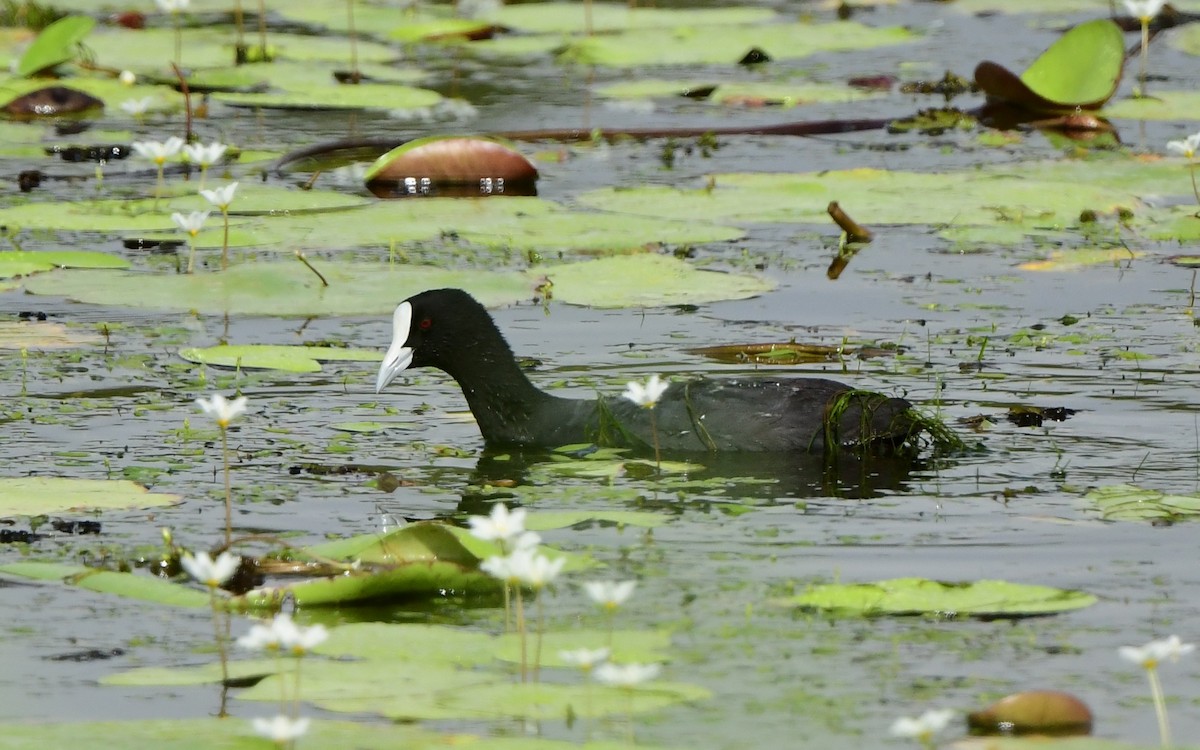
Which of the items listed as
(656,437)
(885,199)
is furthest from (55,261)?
(885,199)

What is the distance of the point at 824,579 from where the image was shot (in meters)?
4.67

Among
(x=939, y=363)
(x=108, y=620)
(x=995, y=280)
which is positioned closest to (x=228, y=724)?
(x=108, y=620)

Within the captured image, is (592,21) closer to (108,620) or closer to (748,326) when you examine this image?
(748,326)

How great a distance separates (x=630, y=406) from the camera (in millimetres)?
6223

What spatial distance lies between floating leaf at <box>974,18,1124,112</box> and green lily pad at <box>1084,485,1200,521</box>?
6309mm

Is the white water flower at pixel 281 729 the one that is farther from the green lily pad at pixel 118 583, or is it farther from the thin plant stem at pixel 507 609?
the green lily pad at pixel 118 583

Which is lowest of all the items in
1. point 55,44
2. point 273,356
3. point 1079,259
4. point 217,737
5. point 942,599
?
point 217,737

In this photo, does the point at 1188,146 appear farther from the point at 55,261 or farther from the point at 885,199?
the point at 55,261

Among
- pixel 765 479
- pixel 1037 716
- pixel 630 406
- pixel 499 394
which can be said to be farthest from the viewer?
pixel 499 394

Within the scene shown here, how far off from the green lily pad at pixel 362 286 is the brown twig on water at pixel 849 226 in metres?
0.83

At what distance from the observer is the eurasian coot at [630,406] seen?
6.06 metres

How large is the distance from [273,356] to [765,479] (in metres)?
1.91

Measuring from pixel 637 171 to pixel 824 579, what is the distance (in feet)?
21.3

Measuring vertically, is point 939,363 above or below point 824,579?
above
